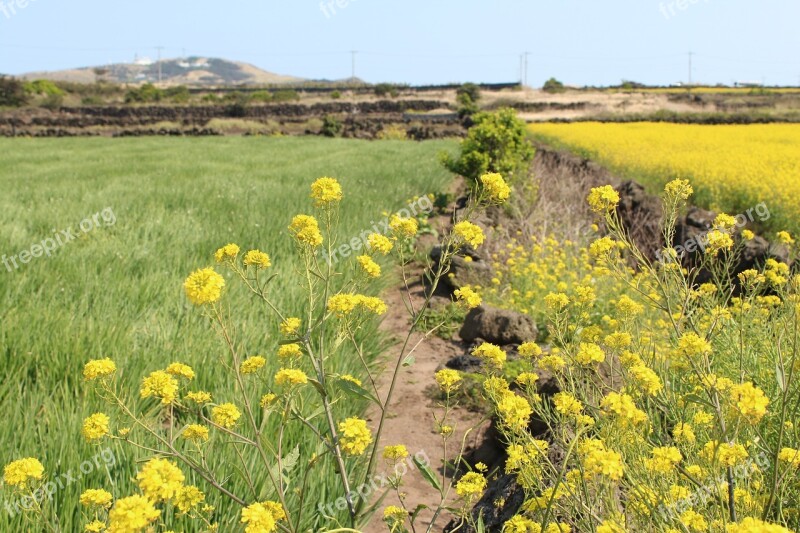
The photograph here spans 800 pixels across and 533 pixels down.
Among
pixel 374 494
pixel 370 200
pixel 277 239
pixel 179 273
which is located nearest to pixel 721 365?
pixel 374 494

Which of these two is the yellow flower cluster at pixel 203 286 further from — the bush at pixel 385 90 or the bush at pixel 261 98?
the bush at pixel 385 90

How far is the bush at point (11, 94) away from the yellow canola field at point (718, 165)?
145ft

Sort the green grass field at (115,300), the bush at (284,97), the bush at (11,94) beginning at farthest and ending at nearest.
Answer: the bush at (284,97)
the bush at (11,94)
the green grass field at (115,300)

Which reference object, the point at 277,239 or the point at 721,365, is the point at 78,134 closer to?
the point at 277,239

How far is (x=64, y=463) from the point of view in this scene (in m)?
2.11

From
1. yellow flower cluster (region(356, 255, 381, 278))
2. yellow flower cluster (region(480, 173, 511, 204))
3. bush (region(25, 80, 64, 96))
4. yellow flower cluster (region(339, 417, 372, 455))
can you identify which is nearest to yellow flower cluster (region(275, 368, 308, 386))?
yellow flower cluster (region(339, 417, 372, 455))

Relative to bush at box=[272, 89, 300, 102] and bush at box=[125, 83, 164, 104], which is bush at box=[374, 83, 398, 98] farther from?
bush at box=[125, 83, 164, 104]

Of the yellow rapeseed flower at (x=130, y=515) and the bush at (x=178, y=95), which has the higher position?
the bush at (x=178, y=95)

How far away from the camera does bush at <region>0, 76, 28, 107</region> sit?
47.4 m

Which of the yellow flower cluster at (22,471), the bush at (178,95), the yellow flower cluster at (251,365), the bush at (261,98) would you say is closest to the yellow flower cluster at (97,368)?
the yellow flower cluster at (22,471)

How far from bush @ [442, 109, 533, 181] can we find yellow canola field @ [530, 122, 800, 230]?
3196 mm

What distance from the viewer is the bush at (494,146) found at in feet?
32.1

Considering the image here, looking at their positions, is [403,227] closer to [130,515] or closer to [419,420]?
[130,515]

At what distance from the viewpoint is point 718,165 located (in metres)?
11.9
